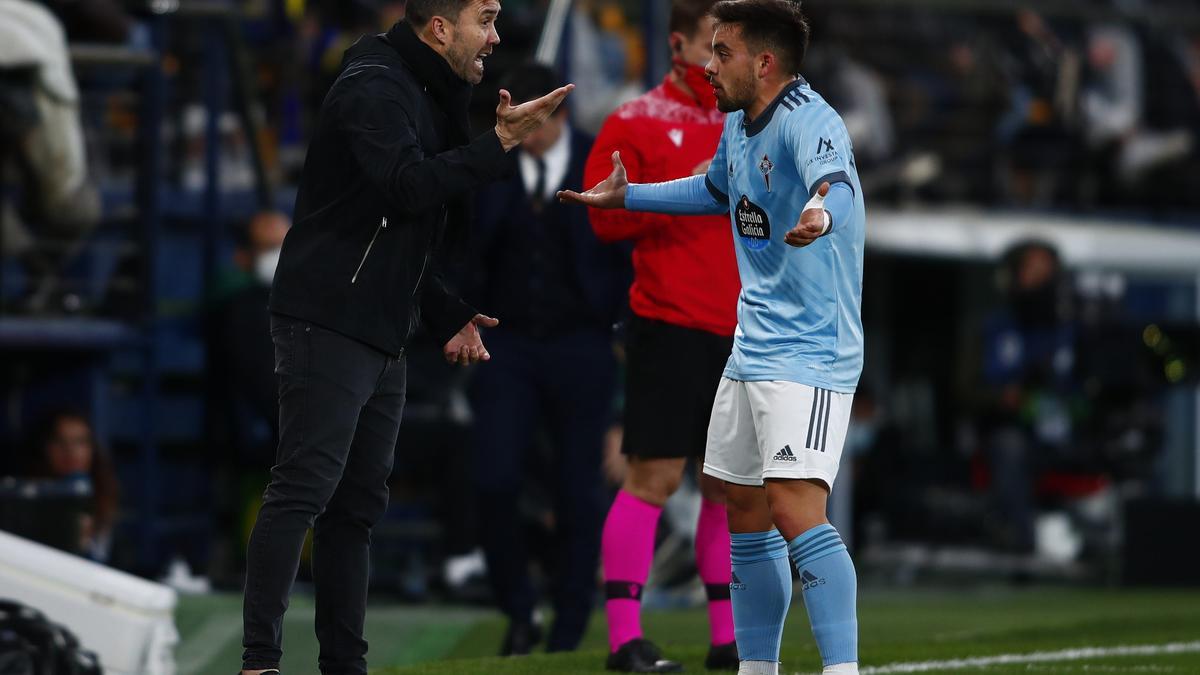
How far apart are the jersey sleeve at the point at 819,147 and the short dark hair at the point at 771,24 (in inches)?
8.5

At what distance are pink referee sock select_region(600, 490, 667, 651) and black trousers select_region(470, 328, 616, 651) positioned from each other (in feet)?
3.46

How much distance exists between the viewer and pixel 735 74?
545 cm

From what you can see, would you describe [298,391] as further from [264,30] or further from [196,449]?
[264,30]

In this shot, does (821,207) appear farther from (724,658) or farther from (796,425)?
(724,658)

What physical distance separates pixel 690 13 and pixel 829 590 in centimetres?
238

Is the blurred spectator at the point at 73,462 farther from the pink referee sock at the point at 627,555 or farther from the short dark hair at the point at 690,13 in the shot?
the short dark hair at the point at 690,13

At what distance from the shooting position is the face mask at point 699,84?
6719 mm

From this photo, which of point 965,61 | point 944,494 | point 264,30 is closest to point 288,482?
point 264,30

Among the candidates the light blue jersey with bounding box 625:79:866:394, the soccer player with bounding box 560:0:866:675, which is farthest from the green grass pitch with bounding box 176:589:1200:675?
the light blue jersey with bounding box 625:79:866:394

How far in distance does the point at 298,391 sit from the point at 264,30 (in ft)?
32.7

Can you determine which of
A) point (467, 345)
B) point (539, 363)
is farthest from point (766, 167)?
point (539, 363)

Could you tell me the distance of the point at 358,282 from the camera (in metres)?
5.34

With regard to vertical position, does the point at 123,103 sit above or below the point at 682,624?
above

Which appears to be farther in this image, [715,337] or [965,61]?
[965,61]
